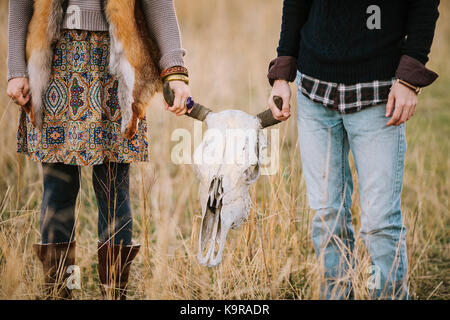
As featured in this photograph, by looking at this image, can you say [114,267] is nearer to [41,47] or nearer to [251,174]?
[251,174]

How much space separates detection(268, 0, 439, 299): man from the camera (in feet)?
4.81

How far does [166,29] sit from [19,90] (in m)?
0.63

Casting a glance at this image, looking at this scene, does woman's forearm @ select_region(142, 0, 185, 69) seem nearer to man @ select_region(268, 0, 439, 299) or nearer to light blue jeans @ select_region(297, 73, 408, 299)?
man @ select_region(268, 0, 439, 299)

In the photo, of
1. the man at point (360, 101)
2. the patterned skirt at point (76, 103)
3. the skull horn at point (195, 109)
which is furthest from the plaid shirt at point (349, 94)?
the patterned skirt at point (76, 103)

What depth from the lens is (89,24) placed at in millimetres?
1611

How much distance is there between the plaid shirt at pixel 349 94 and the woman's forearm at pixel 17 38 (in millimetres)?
1157

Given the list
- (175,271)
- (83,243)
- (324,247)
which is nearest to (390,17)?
(324,247)

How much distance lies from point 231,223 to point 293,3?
932 mm

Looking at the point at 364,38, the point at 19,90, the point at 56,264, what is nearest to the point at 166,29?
the point at 19,90

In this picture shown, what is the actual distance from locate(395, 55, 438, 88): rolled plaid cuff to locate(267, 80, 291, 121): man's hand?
42 centimetres

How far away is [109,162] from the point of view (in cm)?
172

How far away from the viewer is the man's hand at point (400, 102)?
1441mm

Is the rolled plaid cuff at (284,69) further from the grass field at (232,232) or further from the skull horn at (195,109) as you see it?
the grass field at (232,232)

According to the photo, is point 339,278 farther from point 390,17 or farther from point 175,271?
point 390,17
